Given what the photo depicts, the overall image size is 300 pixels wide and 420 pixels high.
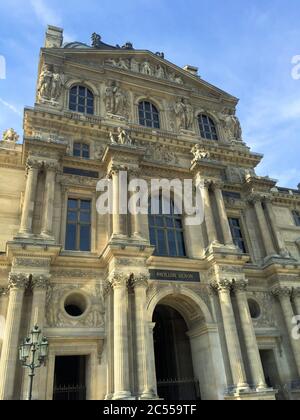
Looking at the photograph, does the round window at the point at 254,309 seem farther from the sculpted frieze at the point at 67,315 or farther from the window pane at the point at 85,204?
the window pane at the point at 85,204

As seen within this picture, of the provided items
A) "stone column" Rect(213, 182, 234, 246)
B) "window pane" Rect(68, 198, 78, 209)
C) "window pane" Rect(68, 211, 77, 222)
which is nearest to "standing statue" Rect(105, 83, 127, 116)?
"window pane" Rect(68, 198, 78, 209)

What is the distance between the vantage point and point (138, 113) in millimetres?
26984

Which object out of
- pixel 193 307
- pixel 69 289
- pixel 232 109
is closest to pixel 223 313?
pixel 193 307

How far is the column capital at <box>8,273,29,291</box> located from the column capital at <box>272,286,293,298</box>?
587 inches

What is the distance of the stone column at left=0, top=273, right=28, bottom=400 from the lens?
45.7ft

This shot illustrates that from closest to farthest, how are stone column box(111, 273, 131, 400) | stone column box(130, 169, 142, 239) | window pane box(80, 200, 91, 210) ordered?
stone column box(111, 273, 131, 400)
stone column box(130, 169, 142, 239)
window pane box(80, 200, 91, 210)

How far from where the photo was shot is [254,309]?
71.3 feet

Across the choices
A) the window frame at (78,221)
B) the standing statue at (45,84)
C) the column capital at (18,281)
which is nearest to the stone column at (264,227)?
the window frame at (78,221)

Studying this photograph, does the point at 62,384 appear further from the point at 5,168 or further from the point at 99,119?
the point at 99,119

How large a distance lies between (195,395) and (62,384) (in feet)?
24.4

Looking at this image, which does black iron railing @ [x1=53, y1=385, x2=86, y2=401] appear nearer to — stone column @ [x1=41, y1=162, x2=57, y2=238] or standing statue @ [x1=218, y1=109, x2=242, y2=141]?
stone column @ [x1=41, y1=162, x2=57, y2=238]

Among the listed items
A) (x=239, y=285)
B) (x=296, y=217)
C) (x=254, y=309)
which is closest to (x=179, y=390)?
(x=254, y=309)

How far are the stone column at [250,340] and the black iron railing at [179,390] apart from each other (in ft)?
11.6

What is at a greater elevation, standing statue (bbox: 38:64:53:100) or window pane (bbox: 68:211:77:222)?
standing statue (bbox: 38:64:53:100)
